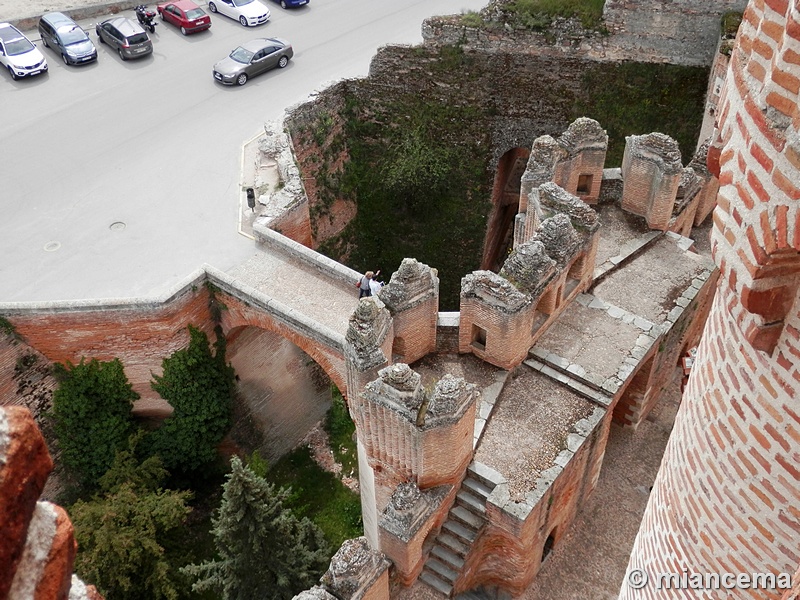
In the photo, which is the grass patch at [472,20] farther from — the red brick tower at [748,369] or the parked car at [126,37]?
the red brick tower at [748,369]

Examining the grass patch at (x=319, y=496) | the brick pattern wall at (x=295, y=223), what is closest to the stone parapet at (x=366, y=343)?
the grass patch at (x=319, y=496)

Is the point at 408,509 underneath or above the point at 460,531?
above

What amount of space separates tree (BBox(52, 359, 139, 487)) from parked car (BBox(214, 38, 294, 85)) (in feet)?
34.5

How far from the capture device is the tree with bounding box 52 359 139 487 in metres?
17.4

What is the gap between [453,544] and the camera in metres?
11.9

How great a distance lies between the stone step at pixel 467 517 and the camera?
11789 mm

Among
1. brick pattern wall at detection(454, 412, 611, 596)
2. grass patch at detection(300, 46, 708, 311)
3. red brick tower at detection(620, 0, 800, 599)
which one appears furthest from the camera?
grass patch at detection(300, 46, 708, 311)

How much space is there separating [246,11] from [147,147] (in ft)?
26.2

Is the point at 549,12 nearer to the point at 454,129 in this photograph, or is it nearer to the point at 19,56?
the point at 454,129

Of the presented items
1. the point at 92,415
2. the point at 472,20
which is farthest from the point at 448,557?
the point at 472,20

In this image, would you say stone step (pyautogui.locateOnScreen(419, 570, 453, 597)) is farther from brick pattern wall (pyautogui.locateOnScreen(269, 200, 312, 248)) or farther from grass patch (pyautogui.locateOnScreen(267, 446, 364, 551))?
brick pattern wall (pyautogui.locateOnScreen(269, 200, 312, 248))

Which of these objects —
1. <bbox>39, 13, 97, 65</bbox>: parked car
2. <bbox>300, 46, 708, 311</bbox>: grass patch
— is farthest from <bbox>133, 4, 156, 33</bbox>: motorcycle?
<bbox>300, 46, 708, 311</bbox>: grass patch

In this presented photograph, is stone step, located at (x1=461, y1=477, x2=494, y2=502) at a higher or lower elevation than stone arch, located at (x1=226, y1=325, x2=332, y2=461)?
higher

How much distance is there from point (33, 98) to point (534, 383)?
725 inches
